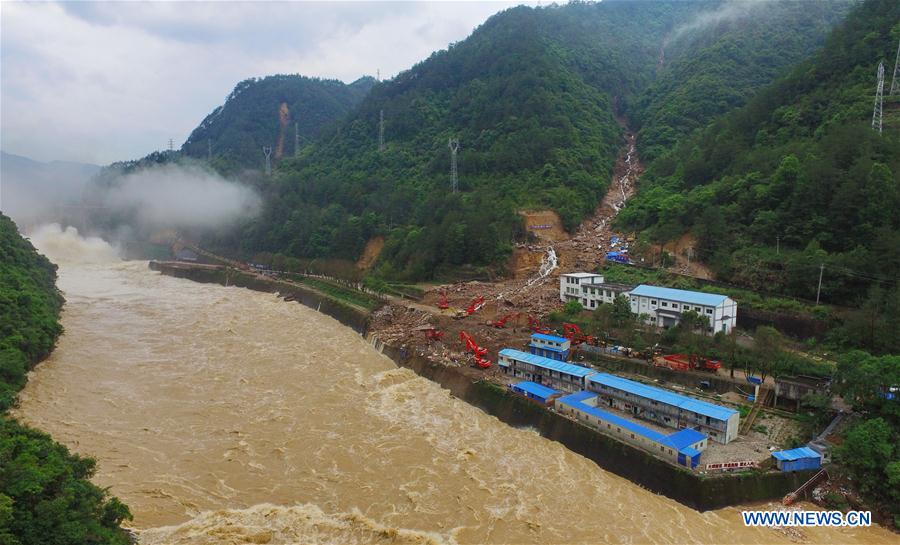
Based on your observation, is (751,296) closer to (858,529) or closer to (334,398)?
(858,529)

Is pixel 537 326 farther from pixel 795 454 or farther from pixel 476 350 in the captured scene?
pixel 795 454

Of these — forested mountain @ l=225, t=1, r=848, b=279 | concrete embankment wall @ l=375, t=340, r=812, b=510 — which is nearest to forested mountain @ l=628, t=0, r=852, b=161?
forested mountain @ l=225, t=1, r=848, b=279

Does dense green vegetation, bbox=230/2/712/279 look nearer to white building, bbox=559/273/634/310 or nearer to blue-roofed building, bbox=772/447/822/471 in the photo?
white building, bbox=559/273/634/310

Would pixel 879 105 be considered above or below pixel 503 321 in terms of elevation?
above

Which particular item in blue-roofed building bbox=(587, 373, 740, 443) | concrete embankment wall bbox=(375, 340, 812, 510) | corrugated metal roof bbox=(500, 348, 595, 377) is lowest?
concrete embankment wall bbox=(375, 340, 812, 510)

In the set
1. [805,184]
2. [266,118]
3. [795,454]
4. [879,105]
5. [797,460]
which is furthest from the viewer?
[266,118]

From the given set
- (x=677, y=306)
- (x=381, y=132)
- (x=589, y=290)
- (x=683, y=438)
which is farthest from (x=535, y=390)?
(x=381, y=132)

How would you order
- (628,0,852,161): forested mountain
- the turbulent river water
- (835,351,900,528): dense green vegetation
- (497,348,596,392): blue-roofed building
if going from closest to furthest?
the turbulent river water, (835,351,900,528): dense green vegetation, (497,348,596,392): blue-roofed building, (628,0,852,161): forested mountain
